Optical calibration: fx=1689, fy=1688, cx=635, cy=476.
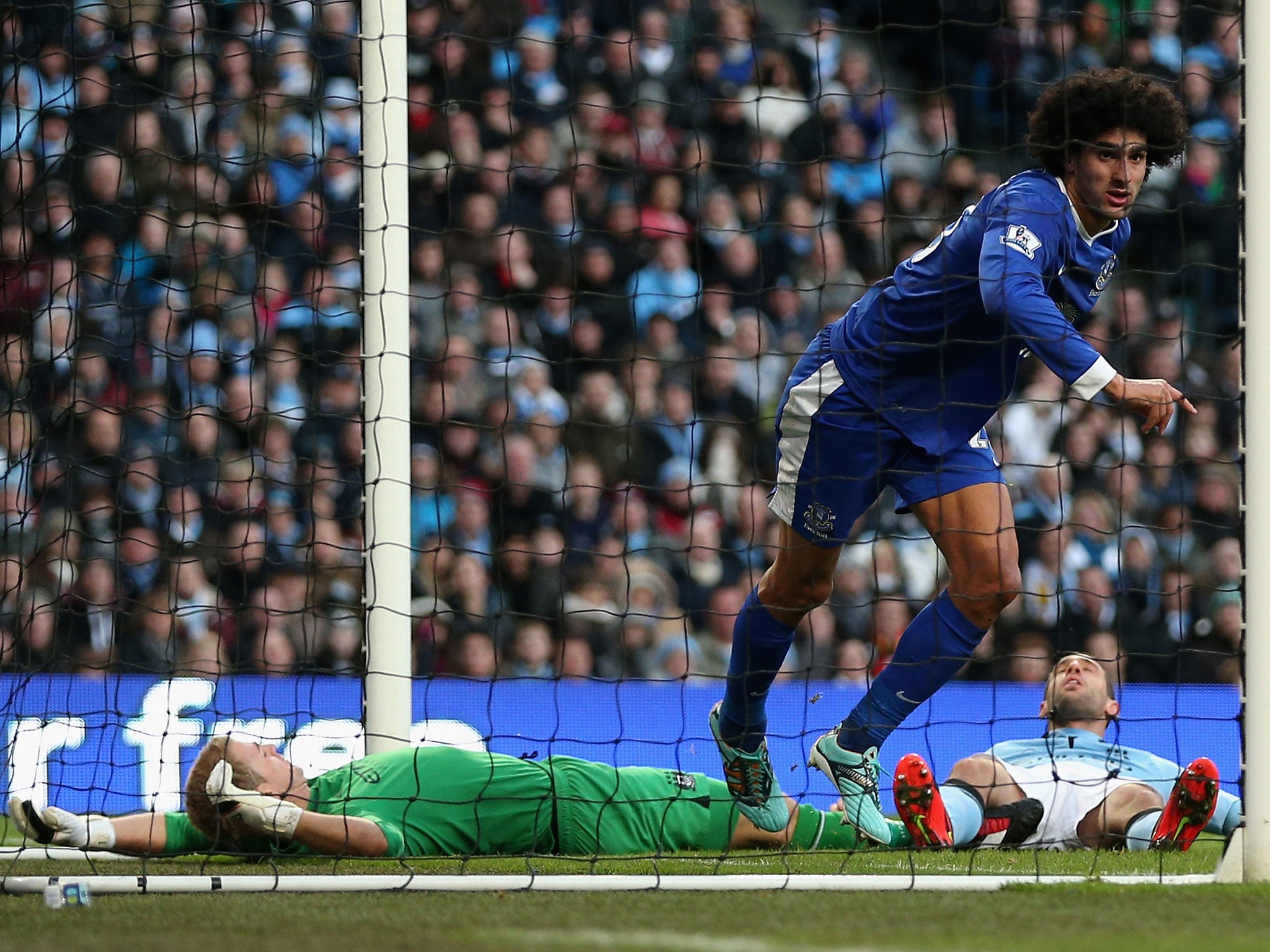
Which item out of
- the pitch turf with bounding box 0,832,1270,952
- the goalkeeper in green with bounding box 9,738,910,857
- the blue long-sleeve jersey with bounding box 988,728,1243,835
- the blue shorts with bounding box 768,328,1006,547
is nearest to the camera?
the pitch turf with bounding box 0,832,1270,952

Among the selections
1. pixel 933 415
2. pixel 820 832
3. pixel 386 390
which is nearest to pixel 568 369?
pixel 386 390

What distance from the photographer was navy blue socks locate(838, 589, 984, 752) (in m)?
3.92

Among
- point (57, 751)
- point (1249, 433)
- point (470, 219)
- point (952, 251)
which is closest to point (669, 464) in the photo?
point (470, 219)

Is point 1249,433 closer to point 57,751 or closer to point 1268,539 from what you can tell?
point 1268,539

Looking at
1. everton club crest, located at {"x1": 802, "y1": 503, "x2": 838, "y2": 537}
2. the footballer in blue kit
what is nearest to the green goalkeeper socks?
the footballer in blue kit

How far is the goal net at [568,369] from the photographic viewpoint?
6723 millimetres

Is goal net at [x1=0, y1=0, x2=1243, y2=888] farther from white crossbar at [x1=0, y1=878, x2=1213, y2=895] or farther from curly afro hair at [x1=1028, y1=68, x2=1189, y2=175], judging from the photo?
white crossbar at [x1=0, y1=878, x2=1213, y2=895]

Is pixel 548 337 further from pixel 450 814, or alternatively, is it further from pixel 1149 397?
pixel 1149 397

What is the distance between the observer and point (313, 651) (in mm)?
7137

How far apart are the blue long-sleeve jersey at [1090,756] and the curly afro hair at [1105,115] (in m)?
1.76

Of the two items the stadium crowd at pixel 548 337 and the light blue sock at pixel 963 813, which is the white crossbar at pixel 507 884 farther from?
the stadium crowd at pixel 548 337

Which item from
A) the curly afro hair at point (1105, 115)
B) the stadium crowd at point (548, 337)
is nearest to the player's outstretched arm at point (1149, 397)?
the curly afro hair at point (1105, 115)

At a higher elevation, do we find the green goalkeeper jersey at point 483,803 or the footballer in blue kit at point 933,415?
the footballer in blue kit at point 933,415

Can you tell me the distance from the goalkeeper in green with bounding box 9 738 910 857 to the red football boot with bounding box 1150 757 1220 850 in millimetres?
670
